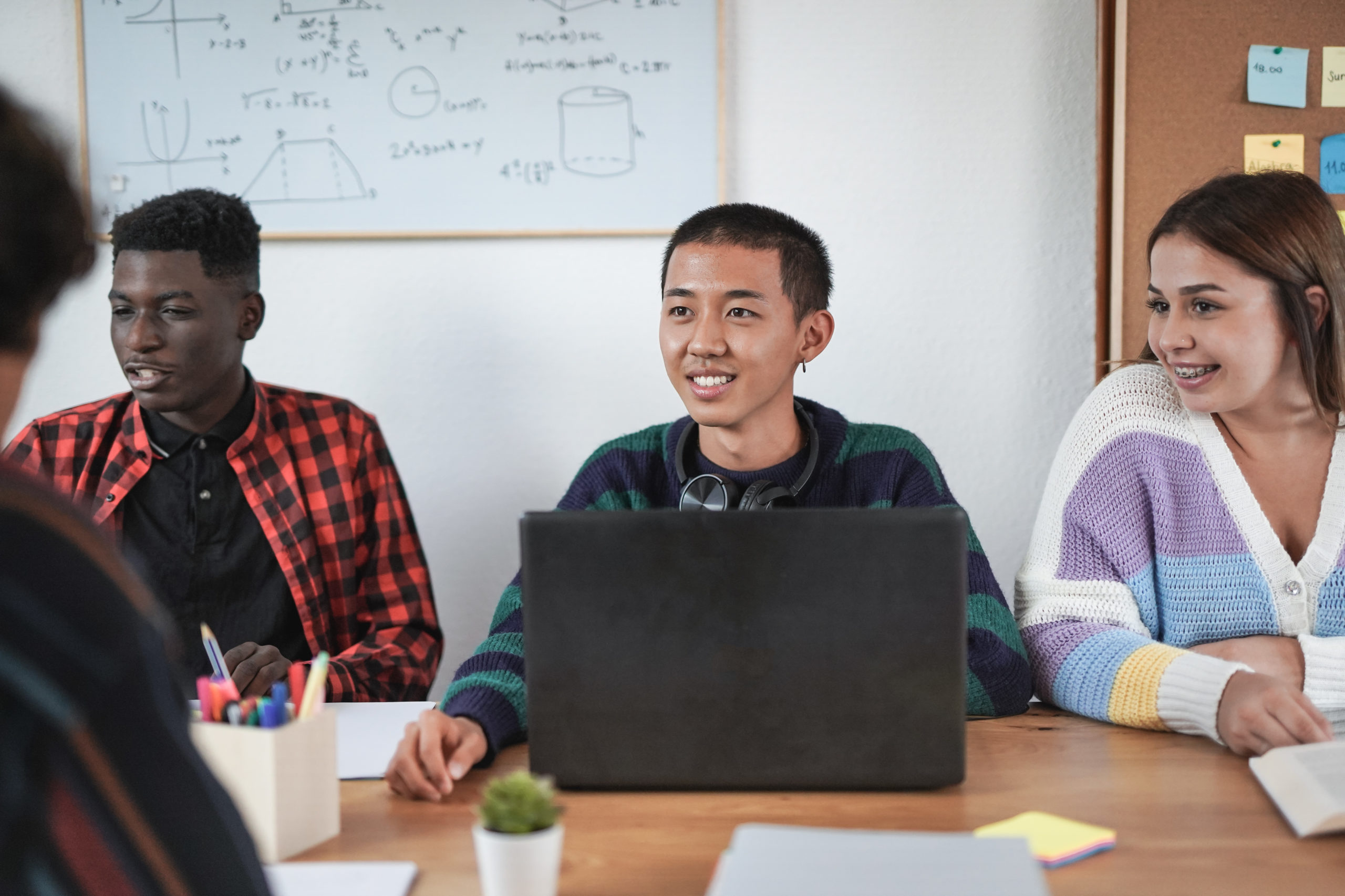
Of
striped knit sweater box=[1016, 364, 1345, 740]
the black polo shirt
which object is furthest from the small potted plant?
the black polo shirt

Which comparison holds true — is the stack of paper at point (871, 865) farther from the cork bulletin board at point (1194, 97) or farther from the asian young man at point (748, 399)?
the cork bulletin board at point (1194, 97)

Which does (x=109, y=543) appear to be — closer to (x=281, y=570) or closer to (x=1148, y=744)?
(x=1148, y=744)

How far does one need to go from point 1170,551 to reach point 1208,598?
0.08 m

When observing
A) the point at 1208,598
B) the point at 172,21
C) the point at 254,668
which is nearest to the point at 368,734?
the point at 254,668

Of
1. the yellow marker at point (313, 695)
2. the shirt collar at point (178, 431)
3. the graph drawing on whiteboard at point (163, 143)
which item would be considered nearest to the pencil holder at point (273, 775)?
the yellow marker at point (313, 695)

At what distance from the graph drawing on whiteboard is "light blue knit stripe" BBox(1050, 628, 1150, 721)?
1.76 meters

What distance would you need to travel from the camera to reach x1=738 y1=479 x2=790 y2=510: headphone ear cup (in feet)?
4.57

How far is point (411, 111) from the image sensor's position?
6.70 feet

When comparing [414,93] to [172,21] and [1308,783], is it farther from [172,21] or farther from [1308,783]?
[1308,783]

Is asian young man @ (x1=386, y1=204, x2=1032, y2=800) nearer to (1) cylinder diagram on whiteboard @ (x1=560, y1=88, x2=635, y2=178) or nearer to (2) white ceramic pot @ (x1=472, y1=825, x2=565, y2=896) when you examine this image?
(1) cylinder diagram on whiteboard @ (x1=560, y1=88, x2=635, y2=178)

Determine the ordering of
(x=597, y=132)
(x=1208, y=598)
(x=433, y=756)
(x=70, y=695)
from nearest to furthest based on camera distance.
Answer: (x=70, y=695) → (x=433, y=756) → (x=1208, y=598) → (x=597, y=132)

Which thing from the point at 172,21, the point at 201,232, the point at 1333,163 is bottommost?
the point at 201,232

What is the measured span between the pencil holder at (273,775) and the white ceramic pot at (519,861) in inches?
7.9

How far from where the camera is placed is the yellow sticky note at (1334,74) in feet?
6.25
